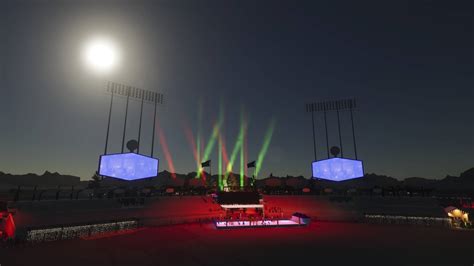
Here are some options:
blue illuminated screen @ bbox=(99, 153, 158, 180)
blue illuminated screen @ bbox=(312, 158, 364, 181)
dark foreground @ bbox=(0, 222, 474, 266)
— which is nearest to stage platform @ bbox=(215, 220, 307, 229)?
dark foreground @ bbox=(0, 222, 474, 266)

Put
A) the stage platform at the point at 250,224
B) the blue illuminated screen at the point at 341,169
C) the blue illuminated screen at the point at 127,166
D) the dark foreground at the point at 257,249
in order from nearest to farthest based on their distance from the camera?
the dark foreground at the point at 257,249 < the stage platform at the point at 250,224 < the blue illuminated screen at the point at 127,166 < the blue illuminated screen at the point at 341,169

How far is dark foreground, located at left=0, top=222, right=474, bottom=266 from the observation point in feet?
53.4

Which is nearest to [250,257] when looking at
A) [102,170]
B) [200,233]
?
[200,233]

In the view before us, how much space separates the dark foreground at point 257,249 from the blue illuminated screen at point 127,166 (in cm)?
1210

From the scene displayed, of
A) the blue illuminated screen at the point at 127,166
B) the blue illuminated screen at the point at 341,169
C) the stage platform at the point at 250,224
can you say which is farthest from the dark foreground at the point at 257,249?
the blue illuminated screen at the point at 341,169

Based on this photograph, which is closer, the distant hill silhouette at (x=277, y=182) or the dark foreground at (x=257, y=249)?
the dark foreground at (x=257, y=249)

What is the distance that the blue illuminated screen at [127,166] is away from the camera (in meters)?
34.7

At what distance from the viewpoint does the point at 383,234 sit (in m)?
26.2

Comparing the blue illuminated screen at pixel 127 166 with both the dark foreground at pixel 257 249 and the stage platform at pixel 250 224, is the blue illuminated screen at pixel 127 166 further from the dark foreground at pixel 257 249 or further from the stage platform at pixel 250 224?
the stage platform at pixel 250 224

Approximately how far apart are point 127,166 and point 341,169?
3624 centimetres

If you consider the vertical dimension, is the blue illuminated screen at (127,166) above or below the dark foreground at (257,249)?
above

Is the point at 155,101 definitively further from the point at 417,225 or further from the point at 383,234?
the point at 417,225

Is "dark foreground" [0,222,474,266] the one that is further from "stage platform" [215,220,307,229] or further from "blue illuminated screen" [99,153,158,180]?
"blue illuminated screen" [99,153,158,180]

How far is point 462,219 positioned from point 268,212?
24.1m
